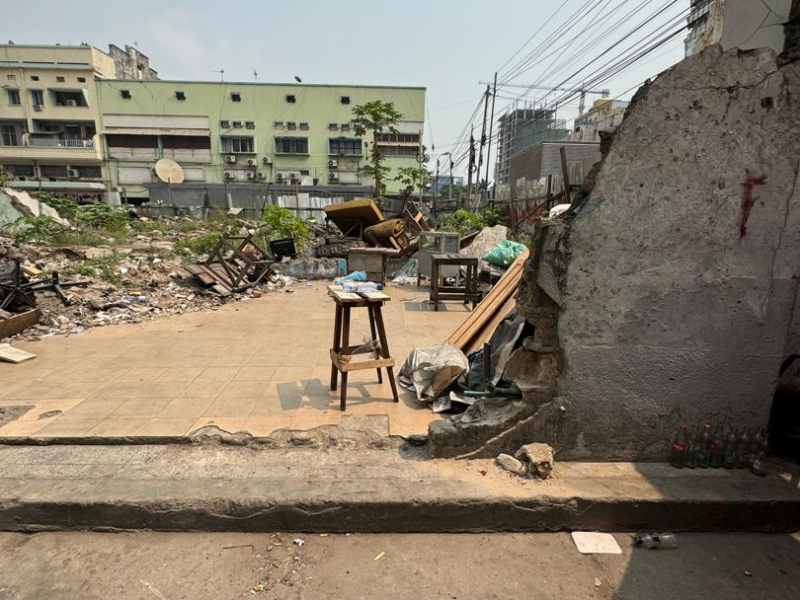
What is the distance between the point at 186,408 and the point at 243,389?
539 mm

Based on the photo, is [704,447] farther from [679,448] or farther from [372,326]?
[372,326]

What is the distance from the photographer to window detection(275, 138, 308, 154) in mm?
38634

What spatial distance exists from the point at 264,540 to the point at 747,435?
3.13m

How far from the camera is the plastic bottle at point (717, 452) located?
8.96 ft

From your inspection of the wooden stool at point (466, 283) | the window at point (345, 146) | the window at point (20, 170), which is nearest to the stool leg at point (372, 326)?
the wooden stool at point (466, 283)

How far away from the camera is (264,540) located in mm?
2434

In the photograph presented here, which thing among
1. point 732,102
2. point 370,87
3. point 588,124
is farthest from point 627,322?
point 370,87

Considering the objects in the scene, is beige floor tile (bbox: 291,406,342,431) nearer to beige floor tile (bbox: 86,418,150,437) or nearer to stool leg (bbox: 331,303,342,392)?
stool leg (bbox: 331,303,342,392)

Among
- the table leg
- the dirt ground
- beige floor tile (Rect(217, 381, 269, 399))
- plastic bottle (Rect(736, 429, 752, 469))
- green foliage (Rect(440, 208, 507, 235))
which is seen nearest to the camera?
the dirt ground

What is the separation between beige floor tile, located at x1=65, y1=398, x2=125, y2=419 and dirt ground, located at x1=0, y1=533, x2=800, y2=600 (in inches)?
48.5

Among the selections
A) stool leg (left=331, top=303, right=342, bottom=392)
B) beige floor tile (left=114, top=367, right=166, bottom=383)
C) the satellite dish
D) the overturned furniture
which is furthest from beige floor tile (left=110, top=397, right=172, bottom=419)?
the satellite dish

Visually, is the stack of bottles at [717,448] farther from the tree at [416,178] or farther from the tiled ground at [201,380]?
the tree at [416,178]

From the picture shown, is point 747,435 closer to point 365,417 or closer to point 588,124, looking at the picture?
point 365,417

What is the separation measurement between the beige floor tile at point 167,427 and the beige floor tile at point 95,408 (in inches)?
20.4
